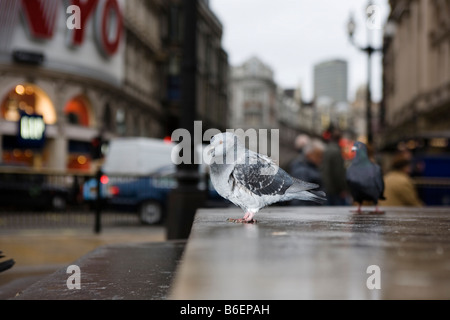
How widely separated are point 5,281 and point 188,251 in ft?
10.1

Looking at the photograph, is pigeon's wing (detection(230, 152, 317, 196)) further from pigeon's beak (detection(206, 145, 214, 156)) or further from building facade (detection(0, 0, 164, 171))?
building facade (detection(0, 0, 164, 171))

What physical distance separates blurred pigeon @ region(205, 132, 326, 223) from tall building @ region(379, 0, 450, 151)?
1888 cm

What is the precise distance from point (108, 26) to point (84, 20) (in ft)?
9.74

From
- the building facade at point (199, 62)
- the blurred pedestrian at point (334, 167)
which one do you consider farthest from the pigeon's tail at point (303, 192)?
the building facade at point (199, 62)

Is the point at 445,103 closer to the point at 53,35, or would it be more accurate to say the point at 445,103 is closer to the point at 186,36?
the point at 53,35

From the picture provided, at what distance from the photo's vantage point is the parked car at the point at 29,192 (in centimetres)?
1315

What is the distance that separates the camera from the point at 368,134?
1597 centimetres

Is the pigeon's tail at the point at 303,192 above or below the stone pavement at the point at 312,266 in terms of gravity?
above

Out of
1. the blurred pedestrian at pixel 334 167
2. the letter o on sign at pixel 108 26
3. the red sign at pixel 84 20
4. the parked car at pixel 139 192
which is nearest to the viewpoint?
the blurred pedestrian at pixel 334 167

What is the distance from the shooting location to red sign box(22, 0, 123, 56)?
25531 mm

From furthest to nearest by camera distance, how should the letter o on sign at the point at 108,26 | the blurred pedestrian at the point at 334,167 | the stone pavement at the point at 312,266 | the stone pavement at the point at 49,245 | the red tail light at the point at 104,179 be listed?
the letter o on sign at the point at 108,26 → the red tail light at the point at 104,179 → the blurred pedestrian at the point at 334,167 → the stone pavement at the point at 49,245 → the stone pavement at the point at 312,266

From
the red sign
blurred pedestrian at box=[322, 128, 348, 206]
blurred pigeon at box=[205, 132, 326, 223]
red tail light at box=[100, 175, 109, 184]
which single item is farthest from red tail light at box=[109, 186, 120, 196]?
the red sign

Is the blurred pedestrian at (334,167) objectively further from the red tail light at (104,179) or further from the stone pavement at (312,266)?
the red tail light at (104,179)

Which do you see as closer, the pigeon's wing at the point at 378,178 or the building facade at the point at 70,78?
the pigeon's wing at the point at 378,178
